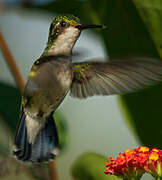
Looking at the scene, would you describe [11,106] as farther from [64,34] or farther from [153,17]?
[153,17]

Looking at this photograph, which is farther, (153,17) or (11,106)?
(11,106)

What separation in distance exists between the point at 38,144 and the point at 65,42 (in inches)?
26.2

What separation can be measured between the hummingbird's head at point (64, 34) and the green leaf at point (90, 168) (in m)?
0.76

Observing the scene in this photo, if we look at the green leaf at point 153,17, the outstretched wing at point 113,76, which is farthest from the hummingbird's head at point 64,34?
the green leaf at point 153,17

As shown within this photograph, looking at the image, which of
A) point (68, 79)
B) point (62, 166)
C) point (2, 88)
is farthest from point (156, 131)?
point (62, 166)

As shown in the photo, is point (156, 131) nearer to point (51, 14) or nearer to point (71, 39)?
point (71, 39)

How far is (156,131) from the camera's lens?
97.4 inches

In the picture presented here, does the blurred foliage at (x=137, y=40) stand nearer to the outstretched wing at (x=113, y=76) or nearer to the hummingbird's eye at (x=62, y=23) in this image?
the outstretched wing at (x=113, y=76)

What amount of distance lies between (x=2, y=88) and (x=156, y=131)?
1.21 metres

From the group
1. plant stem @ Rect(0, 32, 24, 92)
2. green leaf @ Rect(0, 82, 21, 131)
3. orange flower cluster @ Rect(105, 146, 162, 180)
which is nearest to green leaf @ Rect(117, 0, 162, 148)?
orange flower cluster @ Rect(105, 146, 162, 180)

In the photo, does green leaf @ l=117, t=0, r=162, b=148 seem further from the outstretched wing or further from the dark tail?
the dark tail

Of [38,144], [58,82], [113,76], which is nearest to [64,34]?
[58,82]

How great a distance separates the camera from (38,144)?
8.16 ft

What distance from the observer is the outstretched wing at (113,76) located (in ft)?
6.63
